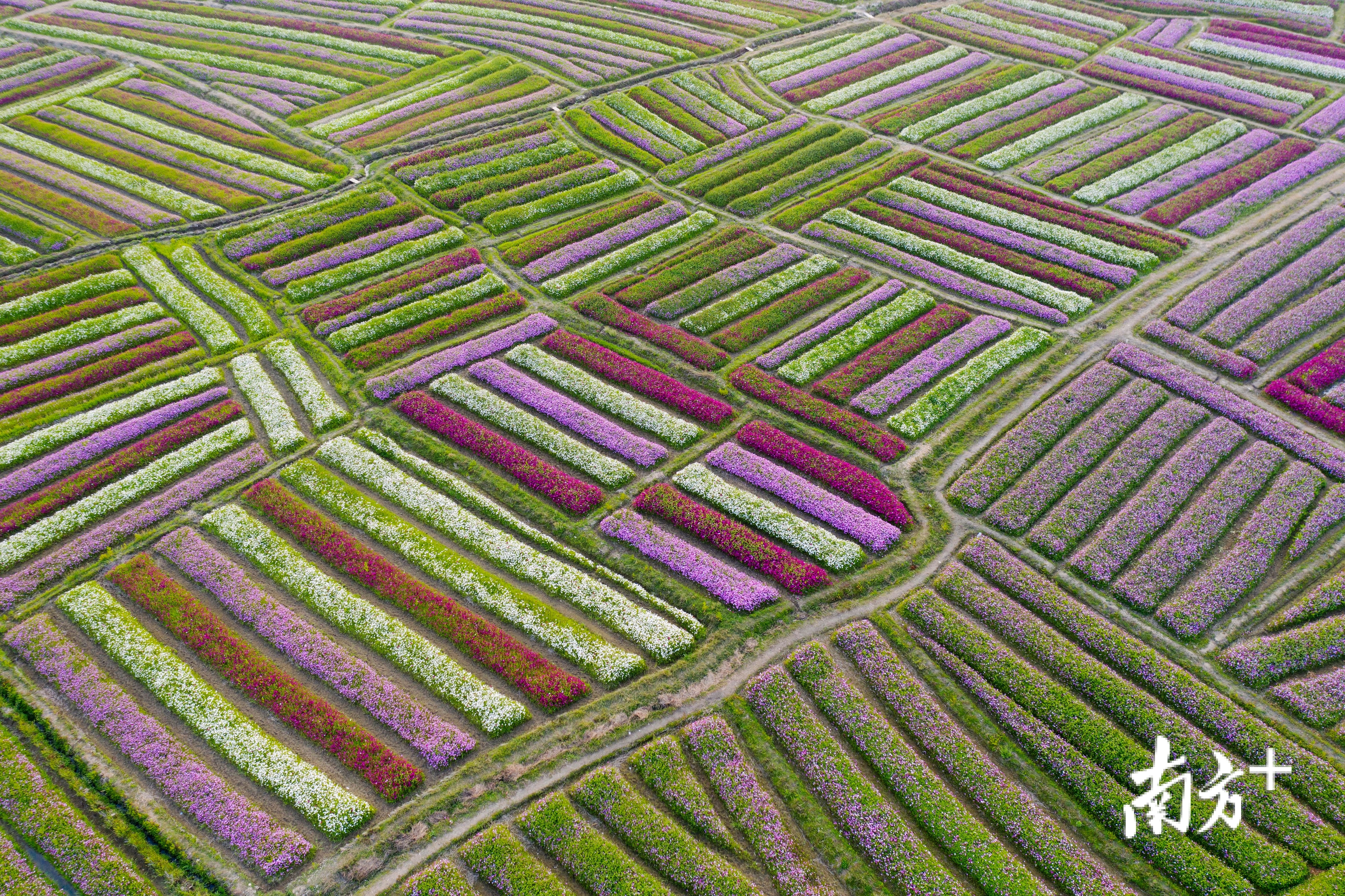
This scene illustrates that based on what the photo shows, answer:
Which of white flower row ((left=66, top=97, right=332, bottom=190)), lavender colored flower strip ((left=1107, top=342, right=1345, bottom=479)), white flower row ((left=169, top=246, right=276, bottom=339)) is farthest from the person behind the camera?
white flower row ((left=66, top=97, right=332, bottom=190))

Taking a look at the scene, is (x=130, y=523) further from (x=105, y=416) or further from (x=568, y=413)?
(x=568, y=413)

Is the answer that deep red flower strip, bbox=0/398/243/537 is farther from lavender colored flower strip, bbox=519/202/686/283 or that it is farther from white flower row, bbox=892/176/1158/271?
white flower row, bbox=892/176/1158/271

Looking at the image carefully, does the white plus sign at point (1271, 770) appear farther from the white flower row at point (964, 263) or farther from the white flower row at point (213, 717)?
the white flower row at point (213, 717)

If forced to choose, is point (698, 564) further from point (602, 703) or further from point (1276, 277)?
point (1276, 277)

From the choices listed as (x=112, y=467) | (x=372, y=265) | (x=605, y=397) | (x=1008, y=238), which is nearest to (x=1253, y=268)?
(x=1008, y=238)

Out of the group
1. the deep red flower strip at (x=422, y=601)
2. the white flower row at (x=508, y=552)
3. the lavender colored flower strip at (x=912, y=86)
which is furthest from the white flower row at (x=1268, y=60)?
the deep red flower strip at (x=422, y=601)

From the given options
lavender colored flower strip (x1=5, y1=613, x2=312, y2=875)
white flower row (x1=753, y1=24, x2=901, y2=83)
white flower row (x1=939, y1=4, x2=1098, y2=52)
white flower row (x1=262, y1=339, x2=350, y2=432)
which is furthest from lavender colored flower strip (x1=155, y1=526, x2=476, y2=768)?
white flower row (x1=939, y1=4, x2=1098, y2=52)

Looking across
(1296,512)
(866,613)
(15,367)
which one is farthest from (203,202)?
(1296,512)
